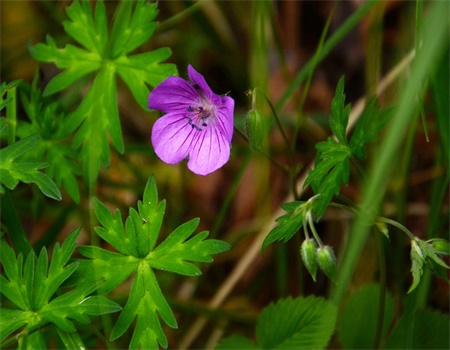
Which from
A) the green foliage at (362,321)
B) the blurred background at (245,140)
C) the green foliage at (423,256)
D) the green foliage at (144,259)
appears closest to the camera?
the green foliage at (423,256)

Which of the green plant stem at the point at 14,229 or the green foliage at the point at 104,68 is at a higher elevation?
the green foliage at the point at 104,68

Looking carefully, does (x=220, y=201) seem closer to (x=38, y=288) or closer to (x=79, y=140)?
(x=79, y=140)

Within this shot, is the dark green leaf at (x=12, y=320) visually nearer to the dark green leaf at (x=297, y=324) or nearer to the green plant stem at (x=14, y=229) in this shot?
the green plant stem at (x=14, y=229)

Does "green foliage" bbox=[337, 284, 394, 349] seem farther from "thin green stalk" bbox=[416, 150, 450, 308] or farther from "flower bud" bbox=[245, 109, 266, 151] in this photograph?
"flower bud" bbox=[245, 109, 266, 151]

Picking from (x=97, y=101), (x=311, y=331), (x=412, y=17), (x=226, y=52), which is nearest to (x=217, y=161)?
(x=97, y=101)

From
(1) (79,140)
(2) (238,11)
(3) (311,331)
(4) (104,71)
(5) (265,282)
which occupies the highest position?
(2) (238,11)

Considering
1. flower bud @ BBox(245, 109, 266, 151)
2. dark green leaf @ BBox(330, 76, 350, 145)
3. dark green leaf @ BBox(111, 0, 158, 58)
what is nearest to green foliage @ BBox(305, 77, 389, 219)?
dark green leaf @ BBox(330, 76, 350, 145)

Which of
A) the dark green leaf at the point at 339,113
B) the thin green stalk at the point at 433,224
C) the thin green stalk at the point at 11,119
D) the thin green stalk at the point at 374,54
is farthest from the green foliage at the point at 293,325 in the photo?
the thin green stalk at the point at 374,54
